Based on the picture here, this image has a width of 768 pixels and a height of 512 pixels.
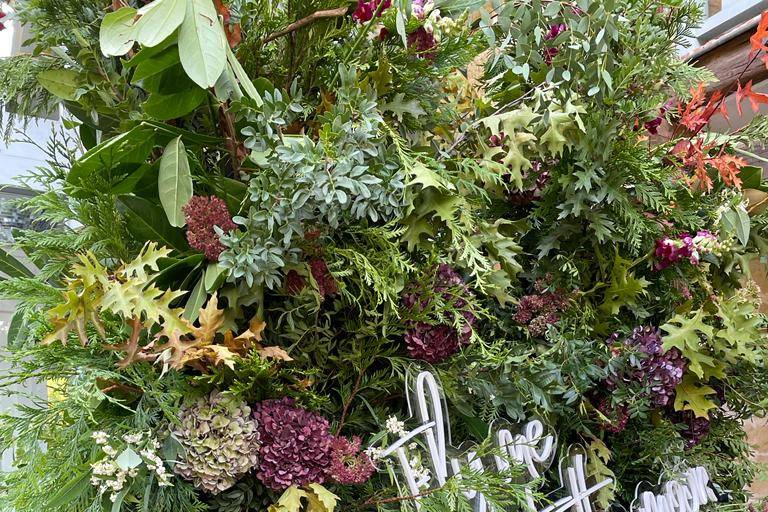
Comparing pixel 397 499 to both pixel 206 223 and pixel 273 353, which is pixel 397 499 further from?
pixel 206 223

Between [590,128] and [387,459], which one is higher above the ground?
[590,128]

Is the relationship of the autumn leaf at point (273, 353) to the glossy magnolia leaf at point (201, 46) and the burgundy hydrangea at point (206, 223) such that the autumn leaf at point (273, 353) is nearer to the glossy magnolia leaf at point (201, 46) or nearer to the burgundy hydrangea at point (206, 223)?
the burgundy hydrangea at point (206, 223)

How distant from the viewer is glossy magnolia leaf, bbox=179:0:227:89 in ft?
1.58

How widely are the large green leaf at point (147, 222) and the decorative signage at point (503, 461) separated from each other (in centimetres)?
28

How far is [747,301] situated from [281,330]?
0.62m

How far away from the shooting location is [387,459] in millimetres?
600

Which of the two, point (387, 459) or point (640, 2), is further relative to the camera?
point (640, 2)

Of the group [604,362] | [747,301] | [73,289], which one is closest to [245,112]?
[73,289]

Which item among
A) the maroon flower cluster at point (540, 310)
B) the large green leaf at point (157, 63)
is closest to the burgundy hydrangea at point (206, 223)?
the large green leaf at point (157, 63)

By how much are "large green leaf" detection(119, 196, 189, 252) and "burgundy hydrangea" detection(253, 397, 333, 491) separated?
0.19 meters

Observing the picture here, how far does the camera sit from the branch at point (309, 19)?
588mm

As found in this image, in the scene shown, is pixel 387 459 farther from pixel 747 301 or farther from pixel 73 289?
pixel 747 301

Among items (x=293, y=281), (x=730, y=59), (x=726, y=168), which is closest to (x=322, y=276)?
(x=293, y=281)

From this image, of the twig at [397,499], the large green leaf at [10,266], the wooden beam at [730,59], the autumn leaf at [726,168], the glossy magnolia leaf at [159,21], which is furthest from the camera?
the wooden beam at [730,59]
